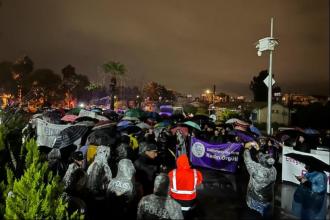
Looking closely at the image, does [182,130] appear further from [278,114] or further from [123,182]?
[278,114]

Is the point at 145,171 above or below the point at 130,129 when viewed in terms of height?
below

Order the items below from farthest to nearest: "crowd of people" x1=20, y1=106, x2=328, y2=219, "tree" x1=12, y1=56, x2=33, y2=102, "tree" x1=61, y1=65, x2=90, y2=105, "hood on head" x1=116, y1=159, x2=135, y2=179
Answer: "tree" x1=61, y1=65, x2=90, y2=105 < "tree" x1=12, y1=56, x2=33, y2=102 < "hood on head" x1=116, y1=159, x2=135, y2=179 < "crowd of people" x1=20, y1=106, x2=328, y2=219

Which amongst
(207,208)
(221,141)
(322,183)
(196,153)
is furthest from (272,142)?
(322,183)

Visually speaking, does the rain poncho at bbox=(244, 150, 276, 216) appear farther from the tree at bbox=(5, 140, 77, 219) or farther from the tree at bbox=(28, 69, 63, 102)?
the tree at bbox=(28, 69, 63, 102)

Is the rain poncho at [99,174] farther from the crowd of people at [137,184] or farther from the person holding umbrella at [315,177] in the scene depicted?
the person holding umbrella at [315,177]

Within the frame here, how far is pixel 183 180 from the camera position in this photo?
5.93 meters

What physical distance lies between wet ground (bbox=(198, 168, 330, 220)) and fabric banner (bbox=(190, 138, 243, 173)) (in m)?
0.44

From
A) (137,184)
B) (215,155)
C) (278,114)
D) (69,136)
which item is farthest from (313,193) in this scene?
(278,114)

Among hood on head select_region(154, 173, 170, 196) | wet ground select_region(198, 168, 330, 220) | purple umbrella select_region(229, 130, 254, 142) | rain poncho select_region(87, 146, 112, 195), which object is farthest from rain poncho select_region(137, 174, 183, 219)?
purple umbrella select_region(229, 130, 254, 142)

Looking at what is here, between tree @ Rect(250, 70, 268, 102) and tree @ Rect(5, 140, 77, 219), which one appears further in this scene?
tree @ Rect(250, 70, 268, 102)

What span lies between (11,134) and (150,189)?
10.2 ft

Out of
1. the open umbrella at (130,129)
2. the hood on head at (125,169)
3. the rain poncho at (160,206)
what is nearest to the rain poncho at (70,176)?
the hood on head at (125,169)

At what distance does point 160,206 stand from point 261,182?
3.99m

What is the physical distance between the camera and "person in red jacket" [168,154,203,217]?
5792 millimetres
